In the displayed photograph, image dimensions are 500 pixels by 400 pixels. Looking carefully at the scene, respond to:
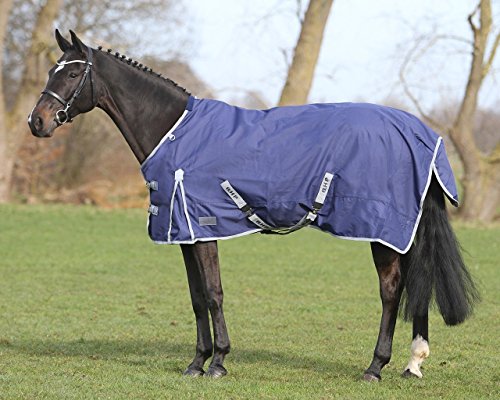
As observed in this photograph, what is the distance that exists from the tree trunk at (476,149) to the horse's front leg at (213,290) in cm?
1879

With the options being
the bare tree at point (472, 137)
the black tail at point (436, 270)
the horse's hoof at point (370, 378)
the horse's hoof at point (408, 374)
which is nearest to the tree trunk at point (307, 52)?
the bare tree at point (472, 137)

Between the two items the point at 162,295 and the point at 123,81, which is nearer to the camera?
the point at 123,81

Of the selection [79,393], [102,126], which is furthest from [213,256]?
[102,126]

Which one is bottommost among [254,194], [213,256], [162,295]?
[162,295]

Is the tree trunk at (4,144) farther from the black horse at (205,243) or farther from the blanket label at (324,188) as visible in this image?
the blanket label at (324,188)

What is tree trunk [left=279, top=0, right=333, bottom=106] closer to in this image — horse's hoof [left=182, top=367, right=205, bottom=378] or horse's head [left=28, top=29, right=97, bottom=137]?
horse's head [left=28, top=29, right=97, bottom=137]

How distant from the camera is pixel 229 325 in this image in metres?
8.77

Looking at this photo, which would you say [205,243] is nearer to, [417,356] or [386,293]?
[386,293]

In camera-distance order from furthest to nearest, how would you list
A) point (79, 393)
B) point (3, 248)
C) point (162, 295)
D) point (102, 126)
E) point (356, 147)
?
point (102, 126)
point (3, 248)
point (162, 295)
point (356, 147)
point (79, 393)

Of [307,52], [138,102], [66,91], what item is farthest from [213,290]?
[307,52]

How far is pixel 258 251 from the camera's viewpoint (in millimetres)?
15336

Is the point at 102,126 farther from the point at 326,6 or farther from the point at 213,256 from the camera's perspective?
the point at 213,256

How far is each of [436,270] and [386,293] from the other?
15.2 inches

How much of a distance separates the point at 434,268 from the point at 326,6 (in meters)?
14.5
